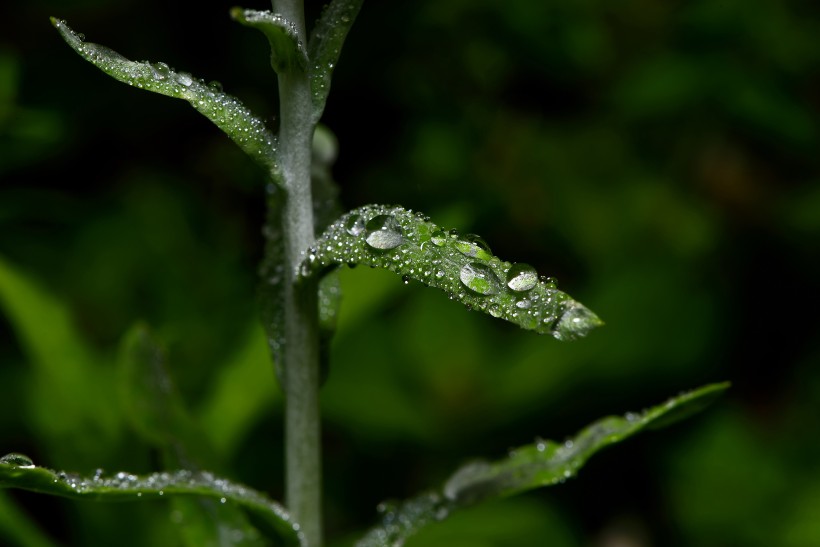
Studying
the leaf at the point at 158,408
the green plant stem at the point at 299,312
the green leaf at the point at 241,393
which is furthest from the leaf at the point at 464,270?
the green leaf at the point at 241,393

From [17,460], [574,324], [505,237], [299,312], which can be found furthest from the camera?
[505,237]

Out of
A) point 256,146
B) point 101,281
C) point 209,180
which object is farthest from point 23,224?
point 256,146

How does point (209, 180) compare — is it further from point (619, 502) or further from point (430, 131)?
point (619, 502)

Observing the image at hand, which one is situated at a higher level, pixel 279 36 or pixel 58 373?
pixel 58 373

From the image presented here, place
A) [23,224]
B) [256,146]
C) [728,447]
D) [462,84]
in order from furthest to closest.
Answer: [462,84] → [728,447] → [23,224] → [256,146]

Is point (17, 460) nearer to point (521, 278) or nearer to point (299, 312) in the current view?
point (299, 312)

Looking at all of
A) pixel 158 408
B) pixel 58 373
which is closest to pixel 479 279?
pixel 158 408

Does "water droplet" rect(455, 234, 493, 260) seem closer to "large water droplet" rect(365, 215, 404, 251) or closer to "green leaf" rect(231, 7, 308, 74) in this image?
"large water droplet" rect(365, 215, 404, 251)
